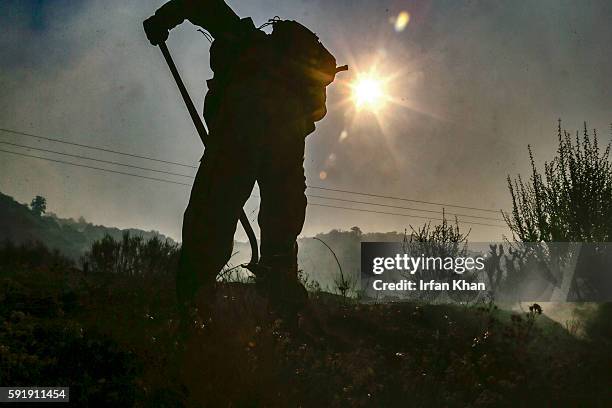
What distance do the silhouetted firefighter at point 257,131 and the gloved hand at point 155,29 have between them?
0.01 metres

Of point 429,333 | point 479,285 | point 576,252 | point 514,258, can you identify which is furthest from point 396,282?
point 429,333

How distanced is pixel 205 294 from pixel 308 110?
2.47m

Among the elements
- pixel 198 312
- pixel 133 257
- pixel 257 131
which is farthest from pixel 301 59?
pixel 133 257

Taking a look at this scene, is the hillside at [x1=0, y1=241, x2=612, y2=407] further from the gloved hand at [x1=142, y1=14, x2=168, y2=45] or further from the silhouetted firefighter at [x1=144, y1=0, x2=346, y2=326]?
the gloved hand at [x1=142, y1=14, x2=168, y2=45]

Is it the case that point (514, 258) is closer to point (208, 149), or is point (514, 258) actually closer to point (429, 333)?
point (429, 333)

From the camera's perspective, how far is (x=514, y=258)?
1662 centimetres

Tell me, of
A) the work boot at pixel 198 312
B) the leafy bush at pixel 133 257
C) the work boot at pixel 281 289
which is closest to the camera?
the work boot at pixel 198 312

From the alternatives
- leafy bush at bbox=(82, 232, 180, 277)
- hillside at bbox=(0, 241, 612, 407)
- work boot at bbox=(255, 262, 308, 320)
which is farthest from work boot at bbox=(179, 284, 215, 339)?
leafy bush at bbox=(82, 232, 180, 277)

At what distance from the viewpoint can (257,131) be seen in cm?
527

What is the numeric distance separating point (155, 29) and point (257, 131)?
1.79 metres

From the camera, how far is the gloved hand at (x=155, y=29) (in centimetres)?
587

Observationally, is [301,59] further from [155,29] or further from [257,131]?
[155,29]

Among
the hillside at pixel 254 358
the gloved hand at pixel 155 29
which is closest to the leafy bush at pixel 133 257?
the hillside at pixel 254 358

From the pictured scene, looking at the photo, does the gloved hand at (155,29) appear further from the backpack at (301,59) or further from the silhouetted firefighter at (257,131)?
the backpack at (301,59)
